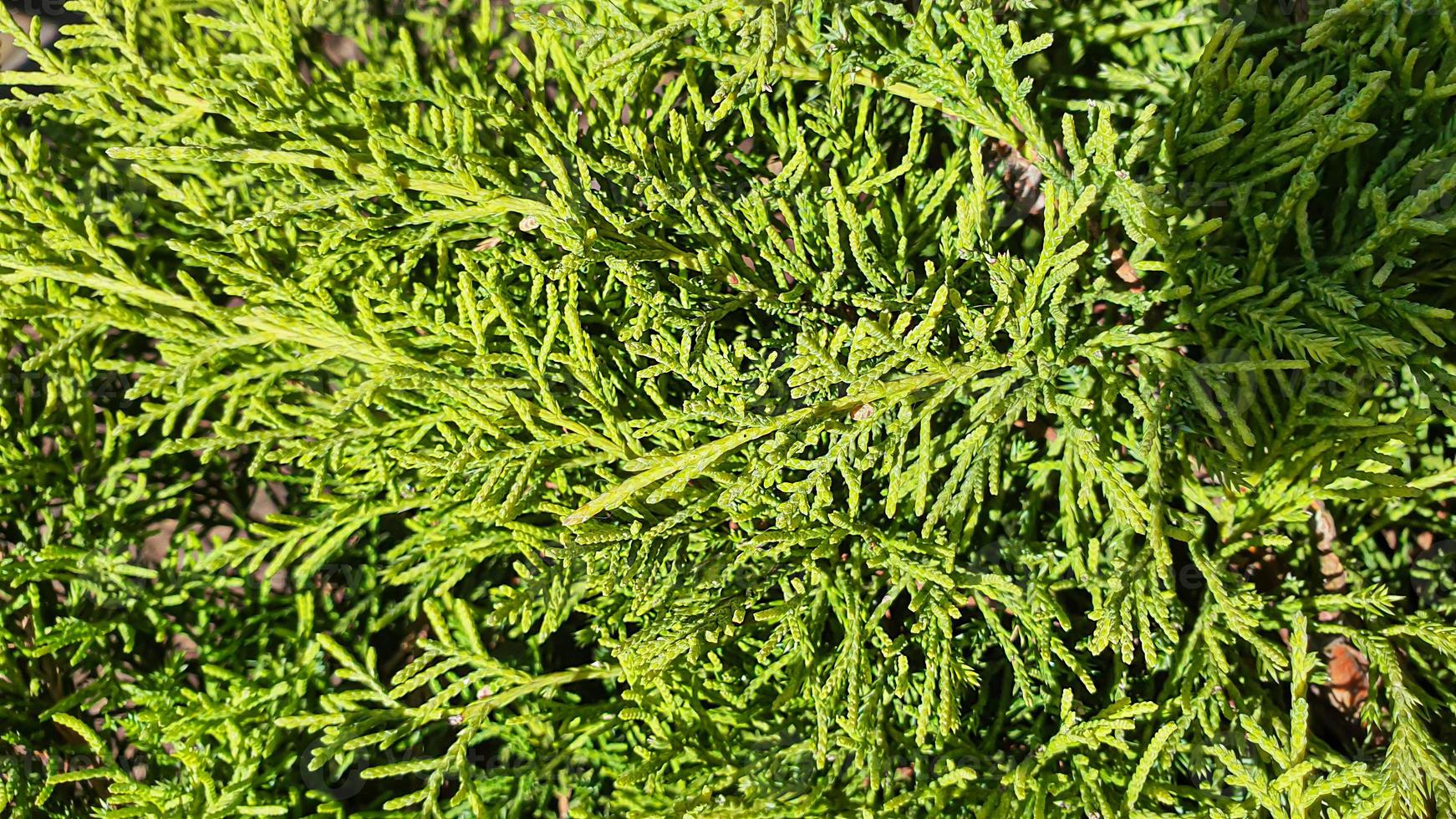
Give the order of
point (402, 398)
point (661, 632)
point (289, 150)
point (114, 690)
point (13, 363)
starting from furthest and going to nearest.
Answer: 1. point (13, 363)
2. point (114, 690)
3. point (402, 398)
4. point (289, 150)
5. point (661, 632)

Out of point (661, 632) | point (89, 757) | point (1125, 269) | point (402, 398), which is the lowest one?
point (89, 757)

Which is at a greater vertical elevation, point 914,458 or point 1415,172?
point 1415,172

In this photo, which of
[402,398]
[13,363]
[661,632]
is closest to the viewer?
[661,632]

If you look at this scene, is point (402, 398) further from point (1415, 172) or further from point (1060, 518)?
point (1415, 172)

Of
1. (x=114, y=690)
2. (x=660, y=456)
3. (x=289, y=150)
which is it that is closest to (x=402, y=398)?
(x=289, y=150)

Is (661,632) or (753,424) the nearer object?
(753,424)

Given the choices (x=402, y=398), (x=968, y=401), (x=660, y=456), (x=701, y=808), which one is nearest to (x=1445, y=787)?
(x=968, y=401)
